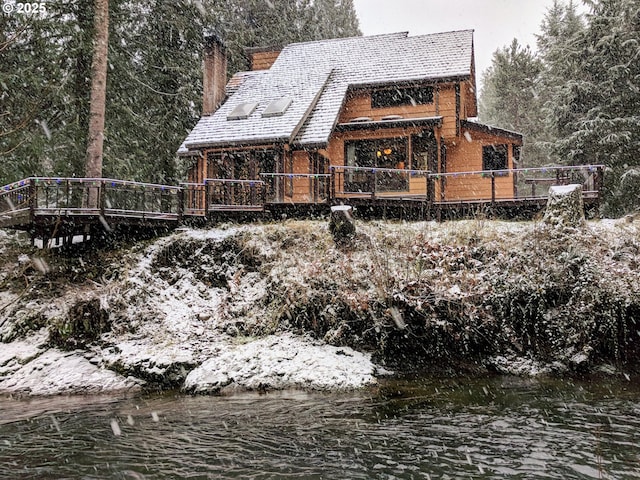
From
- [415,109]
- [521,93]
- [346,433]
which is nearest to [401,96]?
[415,109]

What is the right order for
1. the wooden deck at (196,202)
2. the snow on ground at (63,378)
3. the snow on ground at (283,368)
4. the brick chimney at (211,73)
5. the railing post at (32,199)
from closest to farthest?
the snow on ground at (283,368) → the snow on ground at (63,378) → the railing post at (32,199) → the wooden deck at (196,202) → the brick chimney at (211,73)

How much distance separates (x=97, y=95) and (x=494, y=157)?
16537mm

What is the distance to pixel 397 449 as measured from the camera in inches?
251

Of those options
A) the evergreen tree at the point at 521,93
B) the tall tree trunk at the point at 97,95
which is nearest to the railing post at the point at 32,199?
the tall tree trunk at the point at 97,95

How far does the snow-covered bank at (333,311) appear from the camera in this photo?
33.0 feet

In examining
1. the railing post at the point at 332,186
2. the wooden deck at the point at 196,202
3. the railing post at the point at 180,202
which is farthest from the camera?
the railing post at the point at 332,186

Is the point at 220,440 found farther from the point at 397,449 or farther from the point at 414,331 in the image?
the point at 414,331

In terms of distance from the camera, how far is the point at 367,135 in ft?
65.0

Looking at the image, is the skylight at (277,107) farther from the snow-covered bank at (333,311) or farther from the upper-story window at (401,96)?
the snow-covered bank at (333,311)

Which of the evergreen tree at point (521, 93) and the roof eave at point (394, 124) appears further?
the evergreen tree at point (521, 93)

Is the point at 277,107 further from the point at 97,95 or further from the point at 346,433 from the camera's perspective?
the point at 346,433

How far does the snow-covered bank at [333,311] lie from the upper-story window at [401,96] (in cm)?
→ 878

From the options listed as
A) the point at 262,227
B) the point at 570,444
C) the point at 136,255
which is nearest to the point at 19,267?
the point at 136,255

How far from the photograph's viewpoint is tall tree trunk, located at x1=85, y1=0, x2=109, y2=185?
16781 mm
